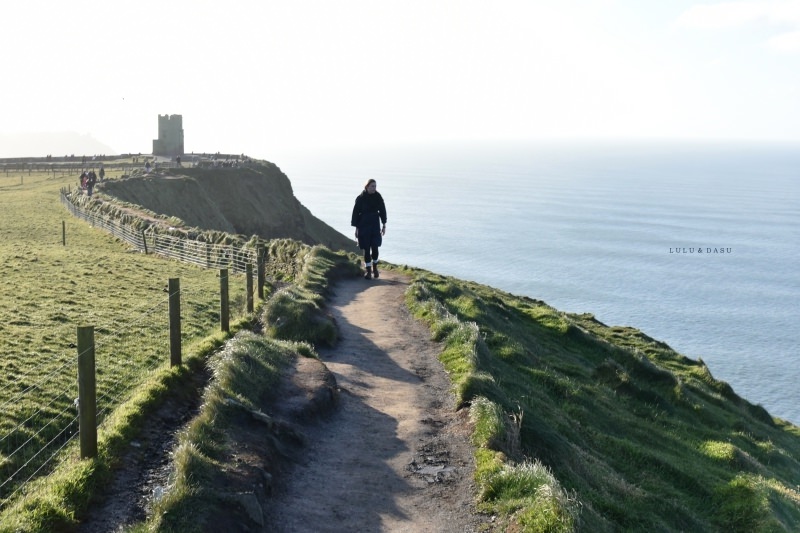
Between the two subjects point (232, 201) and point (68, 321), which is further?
point (232, 201)

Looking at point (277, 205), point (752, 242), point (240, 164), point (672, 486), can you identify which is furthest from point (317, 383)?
point (752, 242)

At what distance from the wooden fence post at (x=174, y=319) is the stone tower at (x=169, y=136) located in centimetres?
11549

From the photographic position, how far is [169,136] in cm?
12600

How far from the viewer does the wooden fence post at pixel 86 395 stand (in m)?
9.50

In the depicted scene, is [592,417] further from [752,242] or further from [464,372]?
[752,242]

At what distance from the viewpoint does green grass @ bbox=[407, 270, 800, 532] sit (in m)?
9.75

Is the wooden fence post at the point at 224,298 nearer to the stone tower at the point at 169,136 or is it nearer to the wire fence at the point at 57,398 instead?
the wire fence at the point at 57,398

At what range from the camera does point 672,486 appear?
14609mm

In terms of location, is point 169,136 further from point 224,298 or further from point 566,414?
point 566,414

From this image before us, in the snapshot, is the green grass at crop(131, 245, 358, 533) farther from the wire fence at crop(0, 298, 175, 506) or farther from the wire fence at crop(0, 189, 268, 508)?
the wire fence at crop(0, 298, 175, 506)

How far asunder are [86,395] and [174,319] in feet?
12.3

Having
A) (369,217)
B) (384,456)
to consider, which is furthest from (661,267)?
(384,456)

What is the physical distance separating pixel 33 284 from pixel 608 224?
156 m

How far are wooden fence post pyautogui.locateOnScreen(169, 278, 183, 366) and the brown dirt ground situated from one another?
1.50 meters
